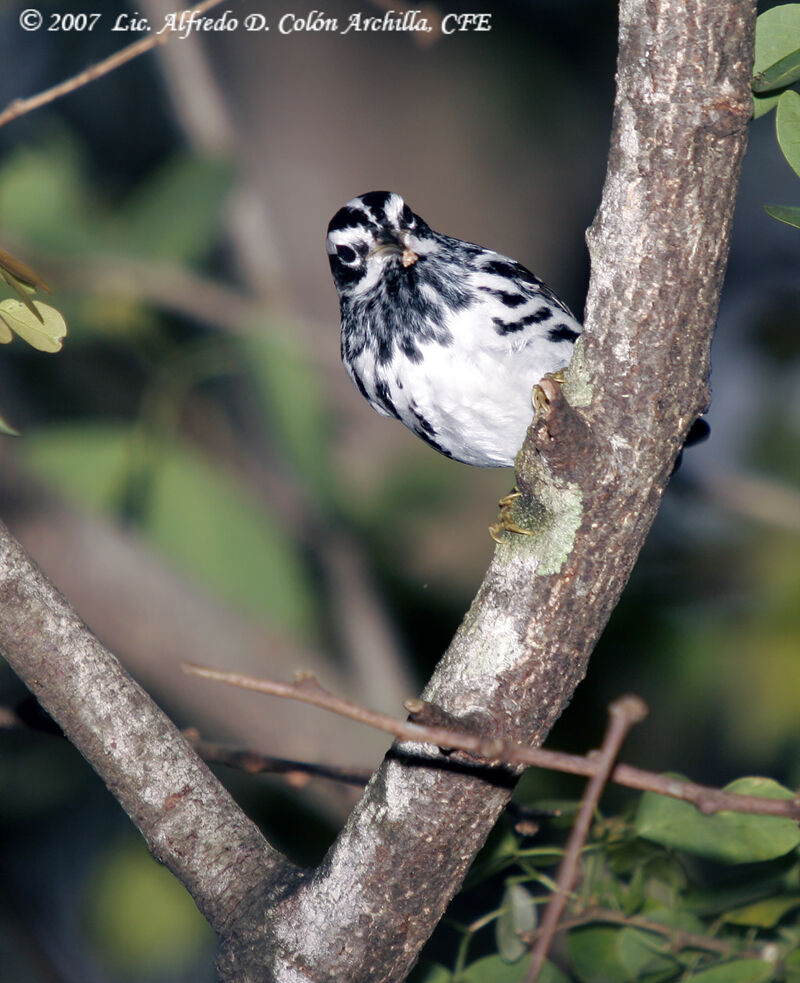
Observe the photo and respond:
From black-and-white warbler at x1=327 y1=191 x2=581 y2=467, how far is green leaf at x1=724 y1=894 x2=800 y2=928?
112 cm

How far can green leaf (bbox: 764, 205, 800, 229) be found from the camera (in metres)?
1.39

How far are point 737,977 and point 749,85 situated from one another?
1462 millimetres

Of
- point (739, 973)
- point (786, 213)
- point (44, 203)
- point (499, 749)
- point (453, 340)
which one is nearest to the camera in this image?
point (499, 749)

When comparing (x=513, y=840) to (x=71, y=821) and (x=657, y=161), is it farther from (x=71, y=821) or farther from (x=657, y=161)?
(x=71, y=821)

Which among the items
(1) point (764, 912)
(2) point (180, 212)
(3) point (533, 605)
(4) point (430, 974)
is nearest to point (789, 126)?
(3) point (533, 605)

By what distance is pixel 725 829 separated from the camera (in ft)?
5.36

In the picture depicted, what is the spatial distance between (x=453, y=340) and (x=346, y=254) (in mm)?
603

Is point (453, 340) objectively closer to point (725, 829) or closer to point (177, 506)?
point (725, 829)

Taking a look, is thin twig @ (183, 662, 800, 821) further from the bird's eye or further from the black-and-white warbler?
the bird's eye

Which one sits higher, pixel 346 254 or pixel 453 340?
pixel 346 254

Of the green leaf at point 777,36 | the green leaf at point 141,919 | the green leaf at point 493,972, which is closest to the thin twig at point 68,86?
the green leaf at point 777,36

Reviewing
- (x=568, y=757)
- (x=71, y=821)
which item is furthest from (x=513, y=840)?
(x=71, y=821)

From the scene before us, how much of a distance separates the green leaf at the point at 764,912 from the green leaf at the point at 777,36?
4.65 feet

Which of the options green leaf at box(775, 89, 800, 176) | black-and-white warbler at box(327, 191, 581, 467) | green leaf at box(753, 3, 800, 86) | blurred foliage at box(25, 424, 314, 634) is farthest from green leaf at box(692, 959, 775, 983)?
blurred foliage at box(25, 424, 314, 634)
